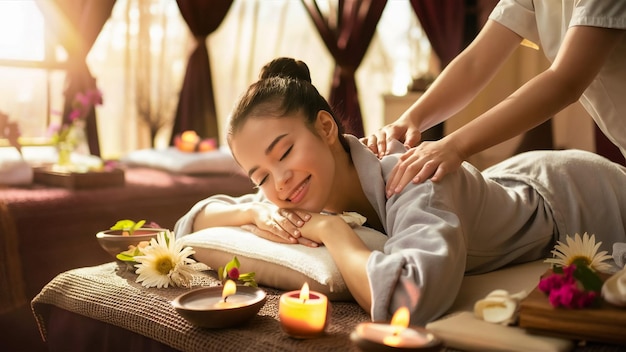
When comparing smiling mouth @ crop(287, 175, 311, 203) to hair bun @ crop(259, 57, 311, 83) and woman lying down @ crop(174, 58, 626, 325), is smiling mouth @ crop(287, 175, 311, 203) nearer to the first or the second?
woman lying down @ crop(174, 58, 626, 325)

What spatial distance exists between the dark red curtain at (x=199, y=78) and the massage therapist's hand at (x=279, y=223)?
10.4 feet

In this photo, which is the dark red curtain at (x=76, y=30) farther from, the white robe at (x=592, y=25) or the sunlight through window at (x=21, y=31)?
the white robe at (x=592, y=25)

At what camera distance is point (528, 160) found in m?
1.76

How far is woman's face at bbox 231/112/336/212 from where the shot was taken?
1.46 metres

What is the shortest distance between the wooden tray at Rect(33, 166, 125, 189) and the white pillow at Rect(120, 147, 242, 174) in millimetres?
522

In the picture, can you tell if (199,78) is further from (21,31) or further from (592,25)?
(592,25)

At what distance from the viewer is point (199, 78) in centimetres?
468

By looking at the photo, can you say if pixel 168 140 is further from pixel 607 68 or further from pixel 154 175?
pixel 607 68

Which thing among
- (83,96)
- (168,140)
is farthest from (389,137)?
(168,140)

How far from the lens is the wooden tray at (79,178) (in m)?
3.15

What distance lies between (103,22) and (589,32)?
130 inches

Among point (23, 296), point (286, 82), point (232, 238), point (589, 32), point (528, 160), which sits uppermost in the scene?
point (589, 32)

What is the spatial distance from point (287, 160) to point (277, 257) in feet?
0.67

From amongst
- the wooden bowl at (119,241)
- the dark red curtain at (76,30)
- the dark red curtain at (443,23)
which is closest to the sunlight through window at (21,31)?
the dark red curtain at (76,30)
